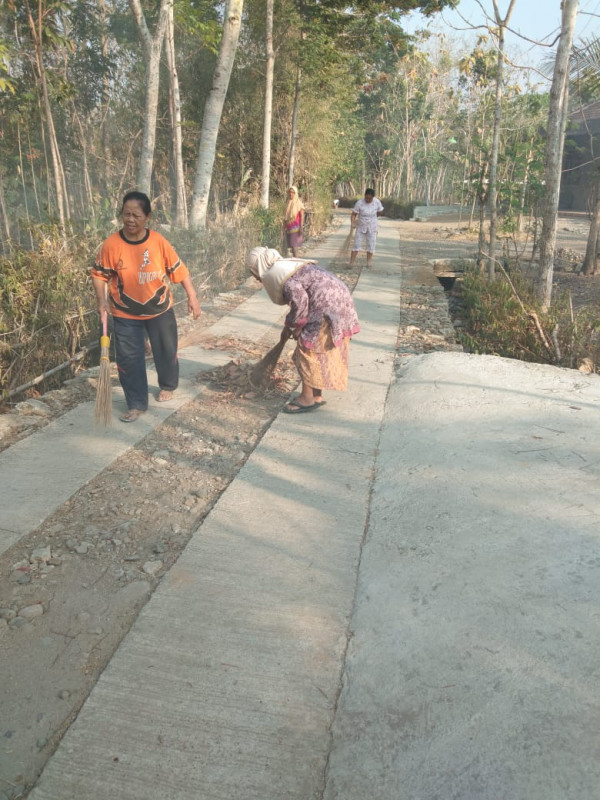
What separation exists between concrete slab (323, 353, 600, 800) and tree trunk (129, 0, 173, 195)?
5952 mm

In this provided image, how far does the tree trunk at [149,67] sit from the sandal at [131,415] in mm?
4532

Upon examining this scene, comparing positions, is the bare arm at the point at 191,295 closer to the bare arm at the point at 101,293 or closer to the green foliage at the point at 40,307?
the bare arm at the point at 101,293

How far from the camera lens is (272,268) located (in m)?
4.27

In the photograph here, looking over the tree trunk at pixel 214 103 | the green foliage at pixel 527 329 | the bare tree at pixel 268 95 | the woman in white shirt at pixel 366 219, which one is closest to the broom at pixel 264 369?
the green foliage at pixel 527 329

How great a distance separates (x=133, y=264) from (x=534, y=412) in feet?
9.60

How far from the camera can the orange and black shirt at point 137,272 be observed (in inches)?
160

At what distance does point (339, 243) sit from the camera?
1689cm

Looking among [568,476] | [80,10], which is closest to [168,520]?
[568,476]

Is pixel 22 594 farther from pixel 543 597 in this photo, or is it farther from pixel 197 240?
pixel 197 240

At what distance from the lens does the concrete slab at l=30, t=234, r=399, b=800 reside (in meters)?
1.85

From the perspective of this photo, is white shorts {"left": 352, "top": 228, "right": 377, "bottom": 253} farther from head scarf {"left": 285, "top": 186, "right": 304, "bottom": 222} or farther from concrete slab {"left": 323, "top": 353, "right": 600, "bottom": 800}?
concrete slab {"left": 323, "top": 353, "right": 600, "bottom": 800}

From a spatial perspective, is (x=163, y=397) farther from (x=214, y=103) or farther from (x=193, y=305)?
(x=214, y=103)

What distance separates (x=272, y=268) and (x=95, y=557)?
7.45ft

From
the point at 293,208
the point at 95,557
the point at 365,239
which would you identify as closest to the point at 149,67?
the point at 293,208
